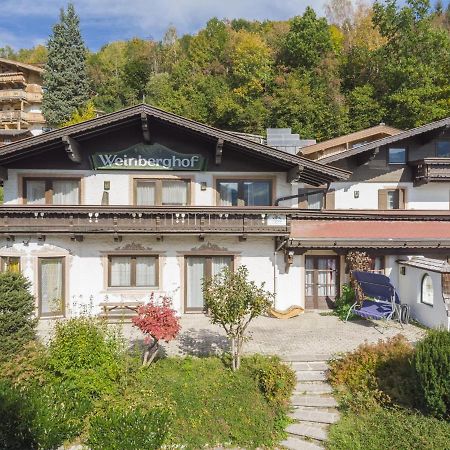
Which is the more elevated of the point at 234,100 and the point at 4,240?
the point at 234,100

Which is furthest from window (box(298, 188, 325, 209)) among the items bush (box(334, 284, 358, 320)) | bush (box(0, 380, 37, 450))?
bush (box(0, 380, 37, 450))

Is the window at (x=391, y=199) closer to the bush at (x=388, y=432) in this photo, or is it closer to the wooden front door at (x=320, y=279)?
the wooden front door at (x=320, y=279)

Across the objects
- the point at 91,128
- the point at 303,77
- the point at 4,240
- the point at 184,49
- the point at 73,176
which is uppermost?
the point at 184,49

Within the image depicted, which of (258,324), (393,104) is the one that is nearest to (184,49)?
(393,104)

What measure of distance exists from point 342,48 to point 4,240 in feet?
146

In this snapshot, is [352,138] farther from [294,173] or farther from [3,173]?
[3,173]

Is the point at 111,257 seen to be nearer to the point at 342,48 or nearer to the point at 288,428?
the point at 288,428

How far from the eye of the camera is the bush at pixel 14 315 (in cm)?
959

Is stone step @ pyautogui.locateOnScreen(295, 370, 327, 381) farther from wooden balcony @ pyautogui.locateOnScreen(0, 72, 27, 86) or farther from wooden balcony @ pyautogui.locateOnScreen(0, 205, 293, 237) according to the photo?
wooden balcony @ pyautogui.locateOnScreen(0, 72, 27, 86)

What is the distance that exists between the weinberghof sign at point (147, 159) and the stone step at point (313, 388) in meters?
8.70

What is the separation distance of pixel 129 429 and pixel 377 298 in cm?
922

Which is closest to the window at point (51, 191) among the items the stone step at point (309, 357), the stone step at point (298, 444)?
the stone step at point (309, 357)

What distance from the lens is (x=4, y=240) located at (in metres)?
13.8

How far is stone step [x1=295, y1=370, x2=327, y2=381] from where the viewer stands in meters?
9.55
